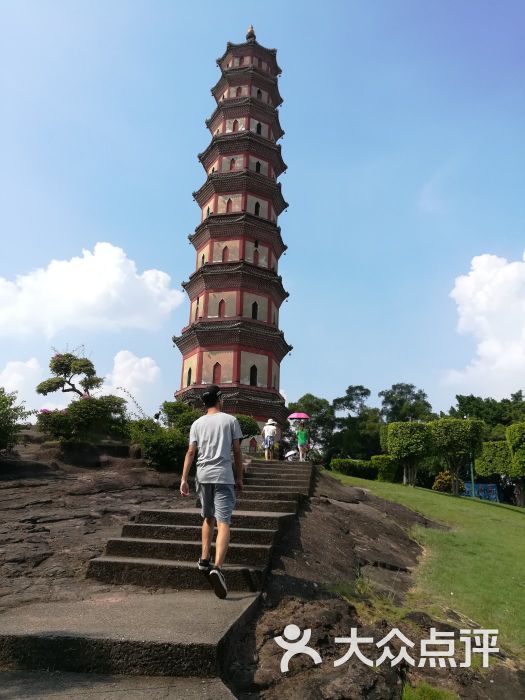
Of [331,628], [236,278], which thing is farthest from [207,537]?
[236,278]

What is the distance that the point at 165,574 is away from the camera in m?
4.78

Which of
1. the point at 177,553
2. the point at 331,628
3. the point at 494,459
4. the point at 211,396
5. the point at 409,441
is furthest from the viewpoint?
the point at 494,459

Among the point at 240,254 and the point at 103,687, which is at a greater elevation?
the point at 240,254

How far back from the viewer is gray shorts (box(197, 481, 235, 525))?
177 inches

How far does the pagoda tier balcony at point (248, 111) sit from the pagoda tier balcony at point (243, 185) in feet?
15.5

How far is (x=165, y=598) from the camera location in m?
4.33

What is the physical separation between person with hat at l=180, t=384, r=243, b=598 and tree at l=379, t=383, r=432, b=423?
159 ft

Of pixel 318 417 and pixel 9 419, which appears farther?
pixel 318 417

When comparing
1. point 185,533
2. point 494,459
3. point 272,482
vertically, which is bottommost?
point 185,533

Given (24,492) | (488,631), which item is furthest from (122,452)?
(488,631)

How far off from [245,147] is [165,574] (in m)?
28.5

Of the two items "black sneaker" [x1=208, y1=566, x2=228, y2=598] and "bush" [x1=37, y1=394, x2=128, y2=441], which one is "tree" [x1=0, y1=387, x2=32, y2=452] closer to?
"bush" [x1=37, y1=394, x2=128, y2=441]

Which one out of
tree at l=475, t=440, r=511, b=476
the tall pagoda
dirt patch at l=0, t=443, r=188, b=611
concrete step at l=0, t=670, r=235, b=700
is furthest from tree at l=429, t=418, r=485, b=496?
concrete step at l=0, t=670, r=235, b=700

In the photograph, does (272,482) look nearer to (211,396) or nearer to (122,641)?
(211,396)
